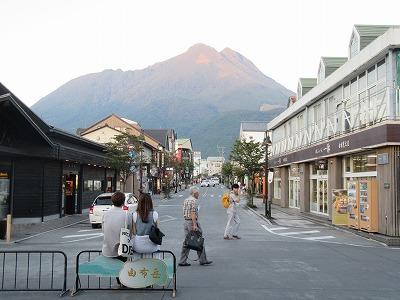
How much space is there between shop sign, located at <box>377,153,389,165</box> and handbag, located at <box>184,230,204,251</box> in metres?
9.09

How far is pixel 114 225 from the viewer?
328 inches

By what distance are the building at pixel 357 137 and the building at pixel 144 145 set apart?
1889 cm

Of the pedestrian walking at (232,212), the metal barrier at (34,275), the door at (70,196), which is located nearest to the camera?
the metal barrier at (34,275)

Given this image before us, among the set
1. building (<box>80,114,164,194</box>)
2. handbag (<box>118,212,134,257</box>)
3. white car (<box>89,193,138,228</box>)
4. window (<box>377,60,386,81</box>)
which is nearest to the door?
white car (<box>89,193,138,228</box>)

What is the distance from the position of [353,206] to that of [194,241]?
1097cm

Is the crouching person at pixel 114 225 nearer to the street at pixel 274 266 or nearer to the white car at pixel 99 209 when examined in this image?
the street at pixel 274 266

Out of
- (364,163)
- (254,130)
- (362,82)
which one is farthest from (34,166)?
(254,130)

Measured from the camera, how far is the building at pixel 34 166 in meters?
19.5

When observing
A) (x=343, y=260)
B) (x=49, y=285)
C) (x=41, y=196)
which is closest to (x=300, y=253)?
(x=343, y=260)

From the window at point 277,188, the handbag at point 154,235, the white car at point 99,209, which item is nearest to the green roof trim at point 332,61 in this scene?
the white car at point 99,209

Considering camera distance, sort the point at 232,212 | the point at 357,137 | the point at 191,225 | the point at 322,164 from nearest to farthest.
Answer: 1. the point at 191,225
2. the point at 232,212
3. the point at 357,137
4. the point at 322,164

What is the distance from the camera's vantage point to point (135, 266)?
26.7ft

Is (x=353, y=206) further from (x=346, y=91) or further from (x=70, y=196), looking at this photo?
(x=70, y=196)

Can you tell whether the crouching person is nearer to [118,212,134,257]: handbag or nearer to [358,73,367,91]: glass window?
[118,212,134,257]: handbag
